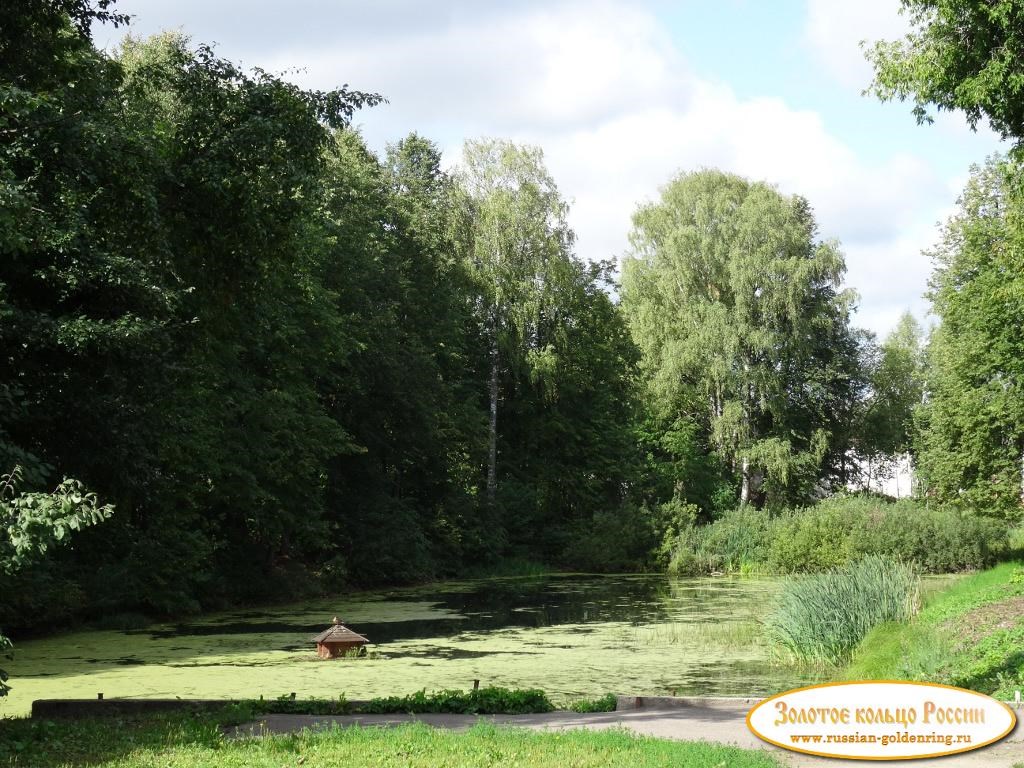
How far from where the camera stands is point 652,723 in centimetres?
885

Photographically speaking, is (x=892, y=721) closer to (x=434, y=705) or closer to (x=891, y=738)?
(x=891, y=738)

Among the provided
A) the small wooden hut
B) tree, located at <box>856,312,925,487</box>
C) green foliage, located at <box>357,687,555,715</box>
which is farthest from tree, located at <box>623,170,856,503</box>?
green foliage, located at <box>357,687,555,715</box>

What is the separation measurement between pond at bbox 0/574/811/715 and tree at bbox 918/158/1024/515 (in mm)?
10121

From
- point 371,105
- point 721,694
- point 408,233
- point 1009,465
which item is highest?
point 408,233

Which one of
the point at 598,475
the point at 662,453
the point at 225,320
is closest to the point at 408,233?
the point at 598,475

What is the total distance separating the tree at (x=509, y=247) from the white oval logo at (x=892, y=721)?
32.7 meters

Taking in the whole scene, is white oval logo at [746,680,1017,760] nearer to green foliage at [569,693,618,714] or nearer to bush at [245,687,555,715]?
green foliage at [569,693,618,714]

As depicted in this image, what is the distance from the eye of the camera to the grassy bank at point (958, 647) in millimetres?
10461

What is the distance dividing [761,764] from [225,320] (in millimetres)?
10501

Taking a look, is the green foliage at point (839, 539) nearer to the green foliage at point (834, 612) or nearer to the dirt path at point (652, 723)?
the green foliage at point (834, 612)

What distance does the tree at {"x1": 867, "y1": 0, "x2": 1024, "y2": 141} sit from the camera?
1301 cm

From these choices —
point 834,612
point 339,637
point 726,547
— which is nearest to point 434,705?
point 339,637

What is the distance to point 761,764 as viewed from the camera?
6.69 m

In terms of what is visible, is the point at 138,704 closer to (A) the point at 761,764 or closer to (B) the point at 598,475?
(A) the point at 761,764
